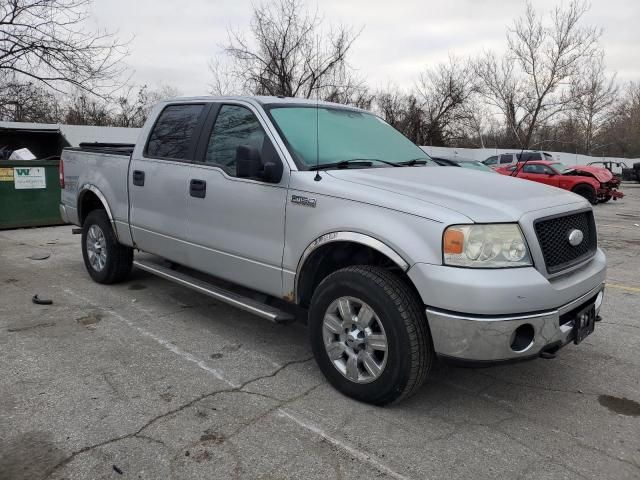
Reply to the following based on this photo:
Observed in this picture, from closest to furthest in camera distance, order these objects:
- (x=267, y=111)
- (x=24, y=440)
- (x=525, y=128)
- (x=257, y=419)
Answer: (x=24, y=440), (x=257, y=419), (x=267, y=111), (x=525, y=128)

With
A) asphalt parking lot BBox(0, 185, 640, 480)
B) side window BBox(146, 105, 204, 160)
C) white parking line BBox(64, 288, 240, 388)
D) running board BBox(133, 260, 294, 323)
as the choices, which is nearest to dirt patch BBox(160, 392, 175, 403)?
asphalt parking lot BBox(0, 185, 640, 480)

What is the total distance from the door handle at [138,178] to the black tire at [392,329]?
249 centimetres

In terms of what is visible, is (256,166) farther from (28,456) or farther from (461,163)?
(461,163)

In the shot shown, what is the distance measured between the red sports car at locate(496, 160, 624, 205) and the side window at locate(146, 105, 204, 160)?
15.5m

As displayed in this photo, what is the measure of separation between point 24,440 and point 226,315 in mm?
2308

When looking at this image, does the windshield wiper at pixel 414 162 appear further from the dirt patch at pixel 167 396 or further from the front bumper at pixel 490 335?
the dirt patch at pixel 167 396

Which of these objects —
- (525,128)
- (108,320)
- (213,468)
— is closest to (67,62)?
(108,320)

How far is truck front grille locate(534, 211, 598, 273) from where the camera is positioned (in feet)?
10.0

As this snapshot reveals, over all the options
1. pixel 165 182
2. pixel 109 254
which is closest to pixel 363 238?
pixel 165 182

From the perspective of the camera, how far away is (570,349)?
14.2 ft

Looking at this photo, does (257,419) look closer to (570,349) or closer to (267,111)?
(267,111)

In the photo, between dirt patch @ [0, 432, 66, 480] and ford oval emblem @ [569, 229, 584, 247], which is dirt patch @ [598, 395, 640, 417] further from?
dirt patch @ [0, 432, 66, 480]

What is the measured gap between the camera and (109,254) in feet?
18.6

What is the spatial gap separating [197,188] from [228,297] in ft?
3.04
